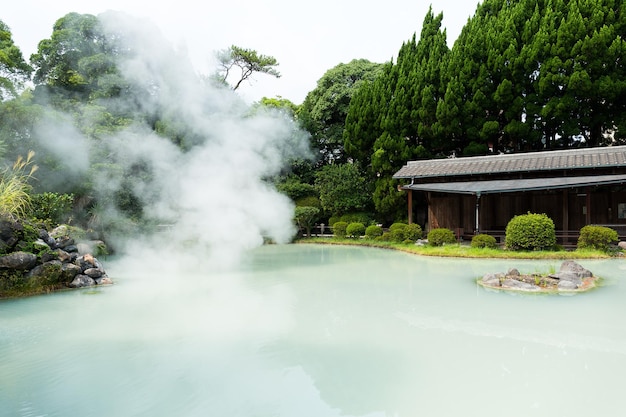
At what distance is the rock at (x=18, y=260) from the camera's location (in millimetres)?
8398

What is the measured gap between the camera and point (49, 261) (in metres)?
9.07

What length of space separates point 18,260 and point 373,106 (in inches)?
697

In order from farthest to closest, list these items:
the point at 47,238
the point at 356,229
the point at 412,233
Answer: the point at 356,229, the point at 412,233, the point at 47,238

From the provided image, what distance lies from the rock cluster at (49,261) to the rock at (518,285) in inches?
325

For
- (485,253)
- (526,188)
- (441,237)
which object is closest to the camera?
(485,253)

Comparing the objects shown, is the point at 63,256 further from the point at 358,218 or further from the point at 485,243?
the point at 358,218

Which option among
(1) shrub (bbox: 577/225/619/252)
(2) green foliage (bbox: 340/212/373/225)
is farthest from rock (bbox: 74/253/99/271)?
(2) green foliage (bbox: 340/212/373/225)

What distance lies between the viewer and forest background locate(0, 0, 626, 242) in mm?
15742

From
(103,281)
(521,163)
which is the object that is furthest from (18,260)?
(521,163)

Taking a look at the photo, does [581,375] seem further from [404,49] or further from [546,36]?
[404,49]

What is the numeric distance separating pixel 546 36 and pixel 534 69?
137 centimetres

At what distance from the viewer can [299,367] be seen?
451 cm

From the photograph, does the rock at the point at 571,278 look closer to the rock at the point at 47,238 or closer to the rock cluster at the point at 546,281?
the rock cluster at the point at 546,281

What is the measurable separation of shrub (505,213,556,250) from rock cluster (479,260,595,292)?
446 centimetres
